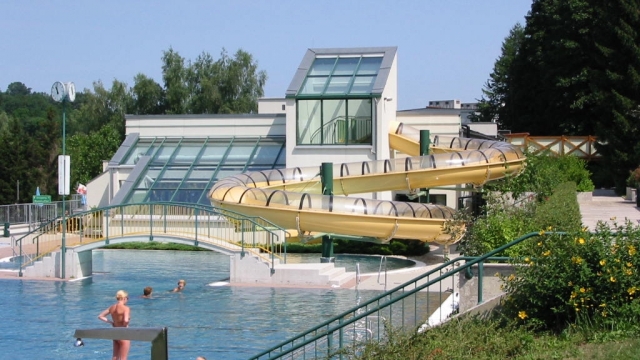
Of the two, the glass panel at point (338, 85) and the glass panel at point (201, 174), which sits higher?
the glass panel at point (338, 85)

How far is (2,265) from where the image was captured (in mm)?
27891

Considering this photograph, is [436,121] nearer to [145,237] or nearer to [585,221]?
[145,237]

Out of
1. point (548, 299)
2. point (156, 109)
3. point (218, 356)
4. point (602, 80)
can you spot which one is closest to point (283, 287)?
point (218, 356)

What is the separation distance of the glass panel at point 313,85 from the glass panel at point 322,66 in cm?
37

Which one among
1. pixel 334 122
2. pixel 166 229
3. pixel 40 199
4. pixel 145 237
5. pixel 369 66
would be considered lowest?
pixel 145 237

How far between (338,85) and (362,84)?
89 cm

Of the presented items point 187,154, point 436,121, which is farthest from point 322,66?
point 187,154

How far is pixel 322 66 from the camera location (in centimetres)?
3478

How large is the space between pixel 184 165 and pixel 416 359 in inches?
1115

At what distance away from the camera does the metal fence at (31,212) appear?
123 feet

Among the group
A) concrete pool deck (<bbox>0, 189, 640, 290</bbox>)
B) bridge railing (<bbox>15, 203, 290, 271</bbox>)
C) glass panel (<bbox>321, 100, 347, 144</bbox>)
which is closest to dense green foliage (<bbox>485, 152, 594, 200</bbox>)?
concrete pool deck (<bbox>0, 189, 640, 290</bbox>)

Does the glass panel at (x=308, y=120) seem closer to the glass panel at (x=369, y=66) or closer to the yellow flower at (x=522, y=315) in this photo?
the glass panel at (x=369, y=66)

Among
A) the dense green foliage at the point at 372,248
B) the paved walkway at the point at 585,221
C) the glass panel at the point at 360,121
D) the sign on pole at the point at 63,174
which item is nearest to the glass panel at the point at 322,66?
the glass panel at the point at 360,121

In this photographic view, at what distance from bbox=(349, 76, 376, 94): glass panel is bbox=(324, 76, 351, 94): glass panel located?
0.87ft
